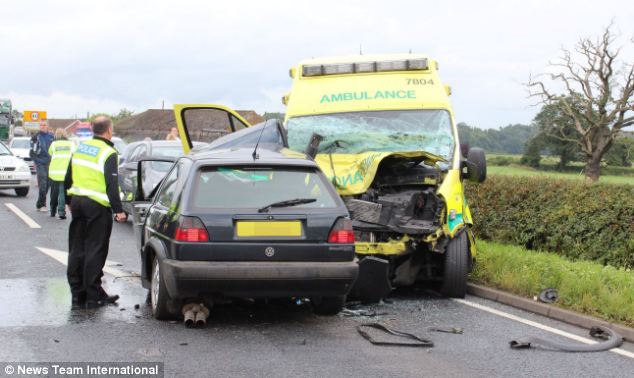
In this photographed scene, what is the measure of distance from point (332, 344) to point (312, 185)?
4.57 ft

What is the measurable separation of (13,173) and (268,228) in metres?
16.2

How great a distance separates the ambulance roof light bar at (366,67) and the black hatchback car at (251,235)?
13.5 feet

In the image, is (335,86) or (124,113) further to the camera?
(124,113)

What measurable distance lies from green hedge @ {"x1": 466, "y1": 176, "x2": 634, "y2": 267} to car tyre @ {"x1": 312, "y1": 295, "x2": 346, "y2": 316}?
186 inches

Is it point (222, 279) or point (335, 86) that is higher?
point (335, 86)

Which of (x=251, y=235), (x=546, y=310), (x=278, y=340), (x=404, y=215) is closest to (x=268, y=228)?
(x=251, y=235)

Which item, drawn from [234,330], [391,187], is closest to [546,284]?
[391,187]

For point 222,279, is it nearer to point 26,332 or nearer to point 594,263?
point 26,332

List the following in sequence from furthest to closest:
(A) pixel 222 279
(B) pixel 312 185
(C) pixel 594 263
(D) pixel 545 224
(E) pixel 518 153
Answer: (E) pixel 518 153
(D) pixel 545 224
(C) pixel 594 263
(B) pixel 312 185
(A) pixel 222 279

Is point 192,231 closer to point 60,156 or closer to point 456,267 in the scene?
point 456,267

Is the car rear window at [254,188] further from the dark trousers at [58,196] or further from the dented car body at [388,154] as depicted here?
the dark trousers at [58,196]

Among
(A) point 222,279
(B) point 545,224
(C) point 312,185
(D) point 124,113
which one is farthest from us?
(D) point 124,113

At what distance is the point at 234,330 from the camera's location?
6.91 metres

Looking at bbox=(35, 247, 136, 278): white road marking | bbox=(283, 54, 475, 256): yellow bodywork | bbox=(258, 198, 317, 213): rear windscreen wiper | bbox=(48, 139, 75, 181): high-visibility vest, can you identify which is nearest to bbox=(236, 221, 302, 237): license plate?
bbox=(258, 198, 317, 213): rear windscreen wiper
